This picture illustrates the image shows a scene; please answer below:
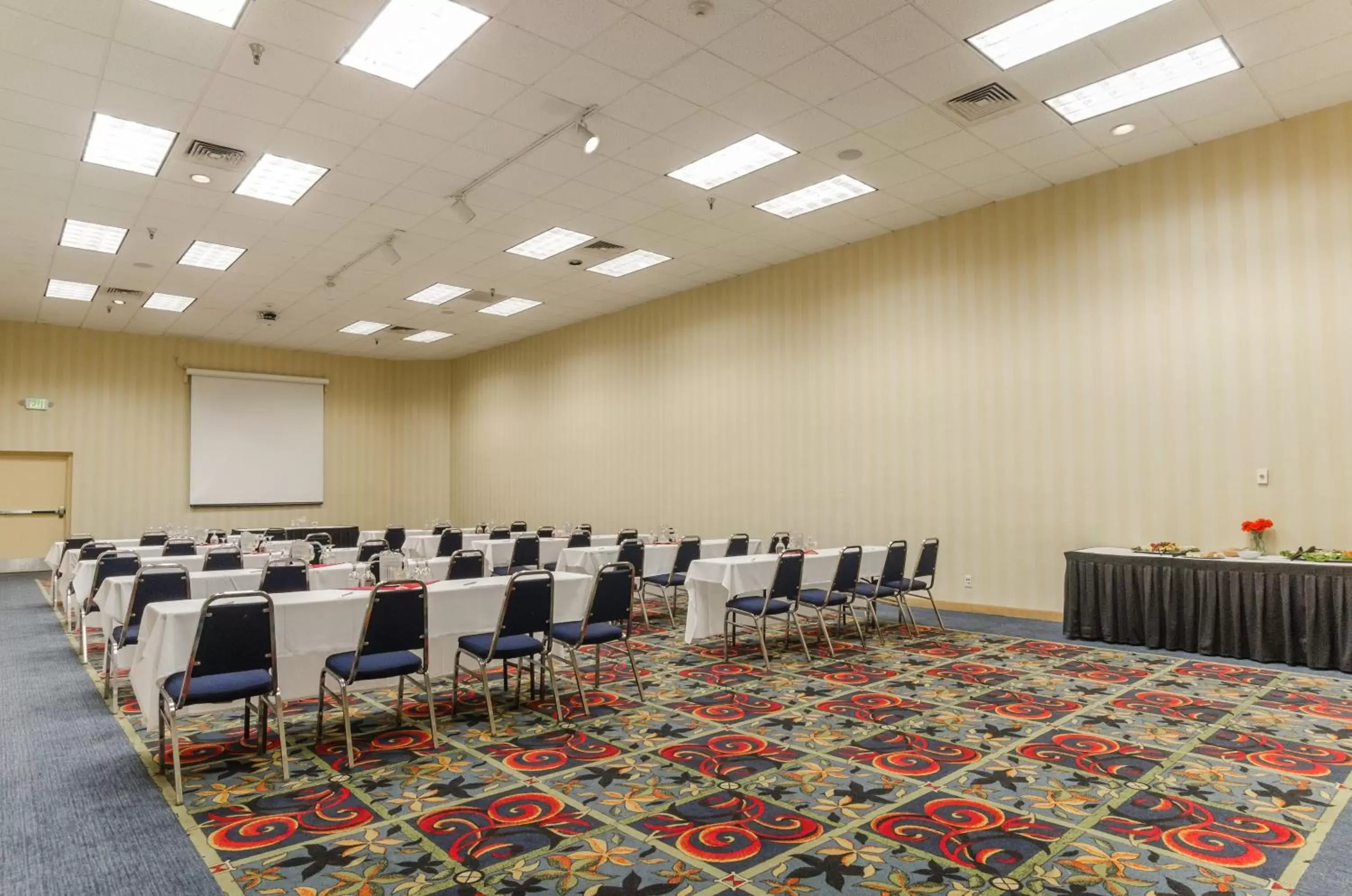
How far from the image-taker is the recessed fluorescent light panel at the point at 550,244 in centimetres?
977

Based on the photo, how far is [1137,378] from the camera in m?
7.87

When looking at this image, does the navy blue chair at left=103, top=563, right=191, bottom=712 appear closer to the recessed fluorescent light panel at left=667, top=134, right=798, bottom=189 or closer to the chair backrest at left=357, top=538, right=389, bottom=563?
the chair backrest at left=357, top=538, right=389, bottom=563

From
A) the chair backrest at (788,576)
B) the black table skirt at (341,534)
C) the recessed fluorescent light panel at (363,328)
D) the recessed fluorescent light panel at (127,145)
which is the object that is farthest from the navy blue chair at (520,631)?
the recessed fluorescent light panel at (363,328)

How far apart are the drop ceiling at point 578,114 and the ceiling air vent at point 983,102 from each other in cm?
9

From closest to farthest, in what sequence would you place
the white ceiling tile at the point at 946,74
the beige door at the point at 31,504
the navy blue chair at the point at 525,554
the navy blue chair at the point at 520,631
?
the navy blue chair at the point at 520,631, the white ceiling tile at the point at 946,74, the navy blue chair at the point at 525,554, the beige door at the point at 31,504

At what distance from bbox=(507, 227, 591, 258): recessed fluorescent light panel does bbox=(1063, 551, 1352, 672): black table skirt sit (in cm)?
663

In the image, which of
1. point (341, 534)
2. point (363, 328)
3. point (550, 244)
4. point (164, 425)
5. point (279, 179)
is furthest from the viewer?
point (164, 425)

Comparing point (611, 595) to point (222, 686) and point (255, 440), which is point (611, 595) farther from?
point (255, 440)

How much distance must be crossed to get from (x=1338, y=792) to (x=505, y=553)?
7.97 meters

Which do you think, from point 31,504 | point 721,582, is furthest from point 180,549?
point 31,504

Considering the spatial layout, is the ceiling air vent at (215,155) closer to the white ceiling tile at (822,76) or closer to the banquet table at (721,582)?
the white ceiling tile at (822,76)

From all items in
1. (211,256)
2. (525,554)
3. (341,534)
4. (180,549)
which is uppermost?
(211,256)

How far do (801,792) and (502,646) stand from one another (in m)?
2.03

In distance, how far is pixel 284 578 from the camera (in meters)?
5.72
